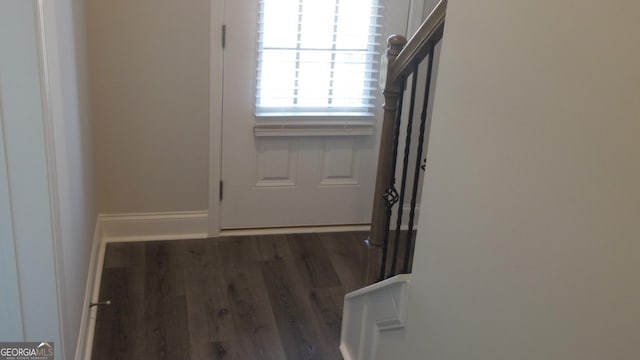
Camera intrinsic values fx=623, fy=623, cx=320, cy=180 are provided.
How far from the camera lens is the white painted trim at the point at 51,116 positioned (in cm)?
156

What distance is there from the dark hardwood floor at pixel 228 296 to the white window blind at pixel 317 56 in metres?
0.77

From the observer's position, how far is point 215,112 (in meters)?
3.30

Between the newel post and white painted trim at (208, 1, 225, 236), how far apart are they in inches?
51.9

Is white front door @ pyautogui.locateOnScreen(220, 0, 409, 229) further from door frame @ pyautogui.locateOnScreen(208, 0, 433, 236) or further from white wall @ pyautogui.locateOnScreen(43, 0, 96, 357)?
white wall @ pyautogui.locateOnScreen(43, 0, 96, 357)

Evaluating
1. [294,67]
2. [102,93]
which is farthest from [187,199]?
[294,67]

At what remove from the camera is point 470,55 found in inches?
57.4

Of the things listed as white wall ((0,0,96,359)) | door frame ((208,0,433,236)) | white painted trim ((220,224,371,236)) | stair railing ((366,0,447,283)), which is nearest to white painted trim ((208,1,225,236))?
door frame ((208,0,433,236))

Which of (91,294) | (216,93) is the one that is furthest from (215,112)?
(91,294)

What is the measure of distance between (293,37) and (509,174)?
2.15 metres

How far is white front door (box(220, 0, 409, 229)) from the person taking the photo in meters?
3.28

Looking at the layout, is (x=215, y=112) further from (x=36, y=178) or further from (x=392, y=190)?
(x=36, y=178)

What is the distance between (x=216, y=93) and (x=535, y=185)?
2.33 m

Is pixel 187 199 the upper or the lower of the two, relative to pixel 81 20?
lower

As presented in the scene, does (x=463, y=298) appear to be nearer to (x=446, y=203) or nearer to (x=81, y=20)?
(x=446, y=203)
